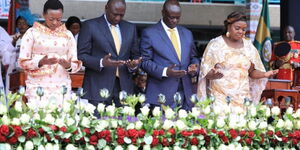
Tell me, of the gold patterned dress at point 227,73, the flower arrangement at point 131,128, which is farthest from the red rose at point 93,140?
the gold patterned dress at point 227,73

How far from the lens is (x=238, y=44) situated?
23.4 ft

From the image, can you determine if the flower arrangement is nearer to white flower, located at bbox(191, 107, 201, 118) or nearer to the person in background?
white flower, located at bbox(191, 107, 201, 118)

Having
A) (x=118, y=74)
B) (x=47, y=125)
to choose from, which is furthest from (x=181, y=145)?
(x=118, y=74)

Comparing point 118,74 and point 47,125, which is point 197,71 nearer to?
point 118,74

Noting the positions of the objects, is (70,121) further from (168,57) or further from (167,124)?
(168,57)

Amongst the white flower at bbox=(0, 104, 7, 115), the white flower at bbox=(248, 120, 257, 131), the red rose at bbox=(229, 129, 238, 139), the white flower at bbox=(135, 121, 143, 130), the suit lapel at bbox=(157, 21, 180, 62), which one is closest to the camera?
the white flower at bbox=(0, 104, 7, 115)

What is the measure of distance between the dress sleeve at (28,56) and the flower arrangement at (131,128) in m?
1.08

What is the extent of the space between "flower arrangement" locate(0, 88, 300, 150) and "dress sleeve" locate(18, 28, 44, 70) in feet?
3.53

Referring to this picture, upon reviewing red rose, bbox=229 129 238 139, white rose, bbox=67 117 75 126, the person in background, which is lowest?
red rose, bbox=229 129 238 139

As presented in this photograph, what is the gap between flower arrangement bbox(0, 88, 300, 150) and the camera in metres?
4.72

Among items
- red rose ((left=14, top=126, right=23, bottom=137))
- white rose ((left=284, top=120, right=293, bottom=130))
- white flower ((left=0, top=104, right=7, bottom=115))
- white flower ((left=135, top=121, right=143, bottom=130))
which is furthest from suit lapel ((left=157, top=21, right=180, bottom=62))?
red rose ((left=14, top=126, right=23, bottom=137))

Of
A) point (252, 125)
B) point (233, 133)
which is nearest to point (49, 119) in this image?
point (233, 133)

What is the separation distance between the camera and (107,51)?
6688 mm

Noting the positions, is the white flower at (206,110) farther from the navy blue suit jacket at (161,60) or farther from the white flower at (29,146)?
the navy blue suit jacket at (161,60)
